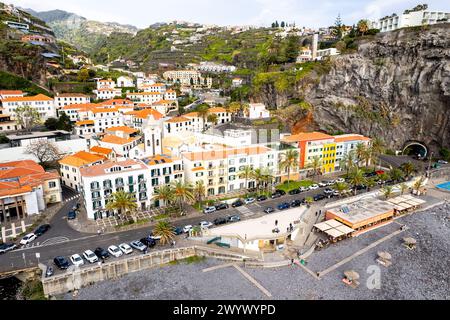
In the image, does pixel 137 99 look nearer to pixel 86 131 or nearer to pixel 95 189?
pixel 86 131

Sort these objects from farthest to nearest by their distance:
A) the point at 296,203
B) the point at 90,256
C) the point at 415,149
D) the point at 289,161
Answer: the point at 415,149 < the point at 289,161 < the point at 296,203 < the point at 90,256

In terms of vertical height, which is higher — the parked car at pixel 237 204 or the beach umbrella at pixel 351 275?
the parked car at pixel 237 204

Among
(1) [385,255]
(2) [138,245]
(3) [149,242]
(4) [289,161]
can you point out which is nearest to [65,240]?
(2) [138,245]

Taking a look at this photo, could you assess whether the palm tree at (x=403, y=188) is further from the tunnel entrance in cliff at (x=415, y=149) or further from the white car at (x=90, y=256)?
the white car at (x=90, y=256)

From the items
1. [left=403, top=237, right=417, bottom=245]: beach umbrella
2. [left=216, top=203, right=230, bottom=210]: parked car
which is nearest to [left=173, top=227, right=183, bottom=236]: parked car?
[left=216, top=203, right=230, bottom=210]: parked car

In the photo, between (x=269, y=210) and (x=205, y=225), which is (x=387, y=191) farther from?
(x=205, y=225)

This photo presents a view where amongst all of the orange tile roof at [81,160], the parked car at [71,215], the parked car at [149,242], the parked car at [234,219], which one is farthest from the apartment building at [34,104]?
the parked car at [234,219]

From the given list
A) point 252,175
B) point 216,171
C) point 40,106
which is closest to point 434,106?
point 252,175

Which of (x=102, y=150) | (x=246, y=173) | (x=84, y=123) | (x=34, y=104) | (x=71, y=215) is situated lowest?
(x=71, y=215)
